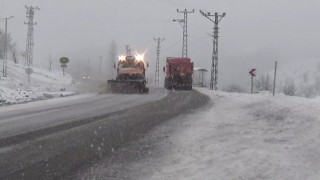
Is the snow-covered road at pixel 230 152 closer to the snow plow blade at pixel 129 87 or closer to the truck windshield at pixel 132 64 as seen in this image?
Result: the snow plow blade at pixel 129 87

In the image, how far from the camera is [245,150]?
29.3 feet

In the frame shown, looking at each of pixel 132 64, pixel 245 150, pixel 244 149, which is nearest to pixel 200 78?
pixel 132 64

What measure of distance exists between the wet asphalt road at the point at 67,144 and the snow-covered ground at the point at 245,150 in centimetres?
110

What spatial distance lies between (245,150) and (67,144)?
4010 millimetres

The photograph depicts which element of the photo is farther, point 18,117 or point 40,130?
point 18,117

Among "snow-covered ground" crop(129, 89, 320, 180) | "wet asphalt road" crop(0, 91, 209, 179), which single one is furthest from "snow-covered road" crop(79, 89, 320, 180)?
"wet asphalt road" crop(0, 91, 209, 179)

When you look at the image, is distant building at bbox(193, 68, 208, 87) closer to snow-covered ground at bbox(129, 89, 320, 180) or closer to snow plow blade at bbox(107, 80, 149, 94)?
snow plow blade at bbox(107, 80, 149, 94)

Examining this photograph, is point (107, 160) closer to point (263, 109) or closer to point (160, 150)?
point (160, 150)

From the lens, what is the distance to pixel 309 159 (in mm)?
7797

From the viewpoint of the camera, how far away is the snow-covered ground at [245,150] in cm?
746

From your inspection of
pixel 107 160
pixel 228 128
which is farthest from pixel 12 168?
pixel 228 128

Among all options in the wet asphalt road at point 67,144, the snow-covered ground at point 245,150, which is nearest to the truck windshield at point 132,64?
the wet asphalt road at point 67,144

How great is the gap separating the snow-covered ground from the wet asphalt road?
43.2 inches

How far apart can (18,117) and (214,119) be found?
6478 millimetres
